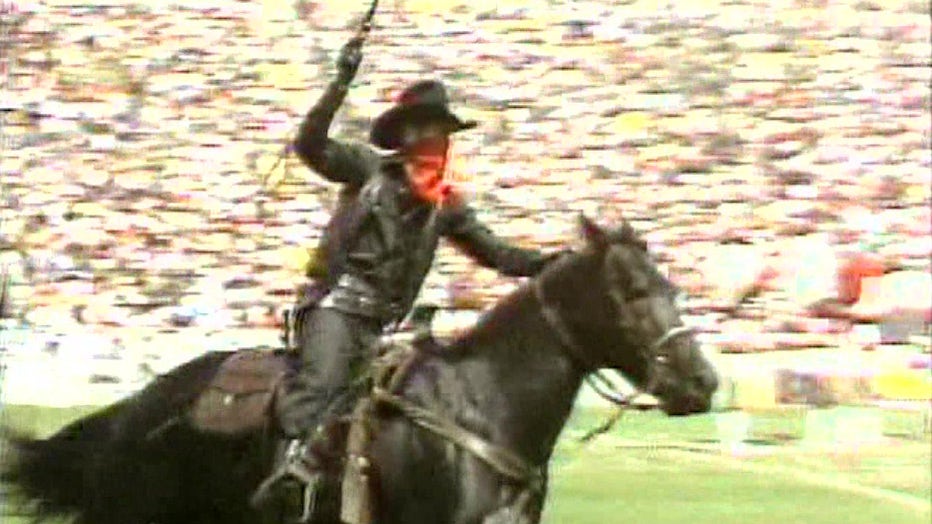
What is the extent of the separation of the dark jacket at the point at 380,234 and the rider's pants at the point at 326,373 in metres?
0.05

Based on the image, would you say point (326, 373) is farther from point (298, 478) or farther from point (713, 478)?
point (713, 478)

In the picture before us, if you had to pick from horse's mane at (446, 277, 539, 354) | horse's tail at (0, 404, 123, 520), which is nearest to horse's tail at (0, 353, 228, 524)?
horse's tail at (0, 404, 123, 520)

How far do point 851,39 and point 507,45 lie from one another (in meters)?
3.45

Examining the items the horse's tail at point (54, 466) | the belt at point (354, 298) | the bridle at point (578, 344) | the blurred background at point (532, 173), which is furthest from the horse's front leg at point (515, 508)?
the blurred background at point (532, 173)

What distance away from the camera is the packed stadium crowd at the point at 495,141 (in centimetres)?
1839

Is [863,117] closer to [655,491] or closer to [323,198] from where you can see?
[323,198]

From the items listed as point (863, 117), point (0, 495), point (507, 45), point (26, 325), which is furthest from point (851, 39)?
point (0, 495)

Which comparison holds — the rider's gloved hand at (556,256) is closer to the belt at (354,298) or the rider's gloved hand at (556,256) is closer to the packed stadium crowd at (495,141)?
the belt at (354,298)

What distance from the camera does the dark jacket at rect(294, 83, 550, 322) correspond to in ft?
21.9

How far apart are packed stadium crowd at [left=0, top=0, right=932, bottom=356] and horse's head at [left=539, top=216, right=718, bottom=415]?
1007 cm

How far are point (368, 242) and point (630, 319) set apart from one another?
834 millimetres

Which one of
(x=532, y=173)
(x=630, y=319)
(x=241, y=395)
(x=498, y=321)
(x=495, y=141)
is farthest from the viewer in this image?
(x=495, y=141)

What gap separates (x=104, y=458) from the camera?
7.20 m

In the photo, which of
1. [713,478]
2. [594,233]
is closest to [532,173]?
[713,478]
